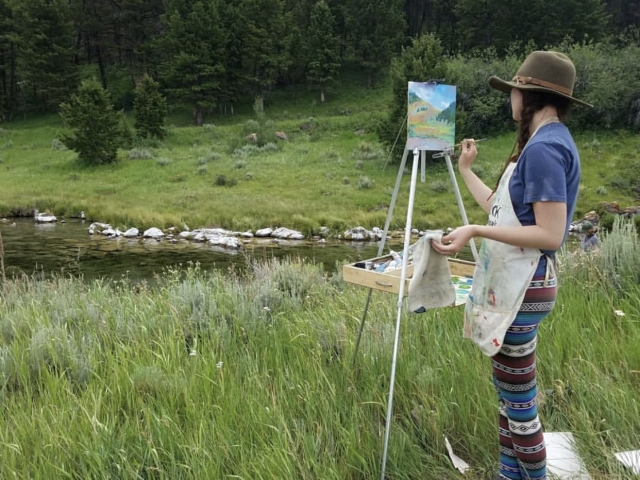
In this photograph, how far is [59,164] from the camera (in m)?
24.3

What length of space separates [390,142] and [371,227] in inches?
266

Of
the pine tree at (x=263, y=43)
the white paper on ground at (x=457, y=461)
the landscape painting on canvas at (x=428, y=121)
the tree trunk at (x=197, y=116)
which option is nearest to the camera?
the white paper on ground at (x=457, y=461)

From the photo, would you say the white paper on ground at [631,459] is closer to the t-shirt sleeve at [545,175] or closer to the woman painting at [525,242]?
the woman painting at [525,242]

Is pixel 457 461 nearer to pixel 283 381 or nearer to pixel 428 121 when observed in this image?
pixel 283 381

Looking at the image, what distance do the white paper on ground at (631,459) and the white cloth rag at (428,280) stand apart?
102 centimetres

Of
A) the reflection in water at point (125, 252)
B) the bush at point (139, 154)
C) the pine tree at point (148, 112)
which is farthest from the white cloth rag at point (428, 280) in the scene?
the pine tree at point (148, 112)

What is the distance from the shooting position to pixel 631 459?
2.21m

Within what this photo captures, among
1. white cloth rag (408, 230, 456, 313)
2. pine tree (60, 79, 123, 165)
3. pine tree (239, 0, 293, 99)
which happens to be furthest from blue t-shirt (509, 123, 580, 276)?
pine tree (239, 0, 293, 99)

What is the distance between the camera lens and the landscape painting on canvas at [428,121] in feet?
9.45

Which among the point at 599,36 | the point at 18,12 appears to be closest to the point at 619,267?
the point at 599,36

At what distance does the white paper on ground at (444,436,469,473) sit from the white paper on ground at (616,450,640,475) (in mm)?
676

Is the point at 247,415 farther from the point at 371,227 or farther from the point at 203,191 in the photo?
the point at 203,191

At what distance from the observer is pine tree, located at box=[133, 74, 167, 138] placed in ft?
93.0

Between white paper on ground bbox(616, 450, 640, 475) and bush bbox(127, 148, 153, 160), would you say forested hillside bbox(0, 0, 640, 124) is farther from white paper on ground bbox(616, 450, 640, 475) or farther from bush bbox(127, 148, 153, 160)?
white paper on ground bbox(616, 450, 640, 475)
